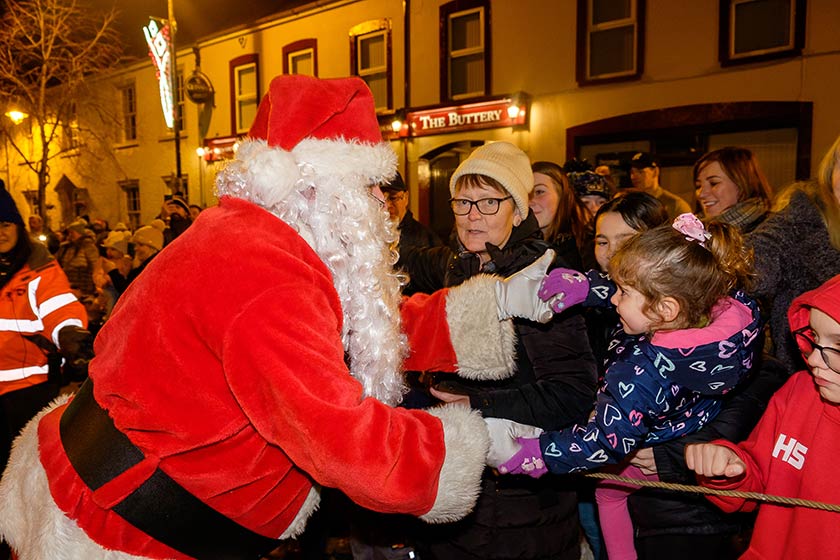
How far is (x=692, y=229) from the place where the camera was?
2.26 meters

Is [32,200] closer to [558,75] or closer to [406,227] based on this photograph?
[558,75]

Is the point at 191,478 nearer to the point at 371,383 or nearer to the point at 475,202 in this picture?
the point at 371,383

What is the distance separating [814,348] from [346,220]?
5.20 feet

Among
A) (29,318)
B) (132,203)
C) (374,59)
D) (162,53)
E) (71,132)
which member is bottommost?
(29,318)

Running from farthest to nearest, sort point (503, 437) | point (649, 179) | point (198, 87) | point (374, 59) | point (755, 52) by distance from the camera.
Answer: point (198, 87)
point (374, 59)
point (755, 52)
point (649, 179)
point (503, 437)

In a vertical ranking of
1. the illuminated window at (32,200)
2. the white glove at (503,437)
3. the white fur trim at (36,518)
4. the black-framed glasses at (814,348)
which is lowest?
the white fur trim at (36,518)

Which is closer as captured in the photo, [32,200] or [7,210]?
[7,210]

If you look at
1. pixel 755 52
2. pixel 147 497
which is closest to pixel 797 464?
pixel 147 497

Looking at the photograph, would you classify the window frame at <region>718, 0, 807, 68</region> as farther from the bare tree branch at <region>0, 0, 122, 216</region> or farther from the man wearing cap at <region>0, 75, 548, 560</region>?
the bare tree branch at <region>0, 0, 122, 216</region>

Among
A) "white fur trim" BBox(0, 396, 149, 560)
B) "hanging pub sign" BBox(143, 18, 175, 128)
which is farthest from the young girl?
"hanging pub sign" BBox(143, 18, 175, 128)

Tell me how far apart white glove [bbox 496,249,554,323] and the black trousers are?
10.3ft

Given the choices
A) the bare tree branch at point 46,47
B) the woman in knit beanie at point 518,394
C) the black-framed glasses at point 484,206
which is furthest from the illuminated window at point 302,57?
the woman in knit beanie at point 518,394

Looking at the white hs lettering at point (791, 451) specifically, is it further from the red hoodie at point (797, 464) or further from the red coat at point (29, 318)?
the red coat at point (29, 318)

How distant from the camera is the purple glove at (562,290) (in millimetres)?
2049
